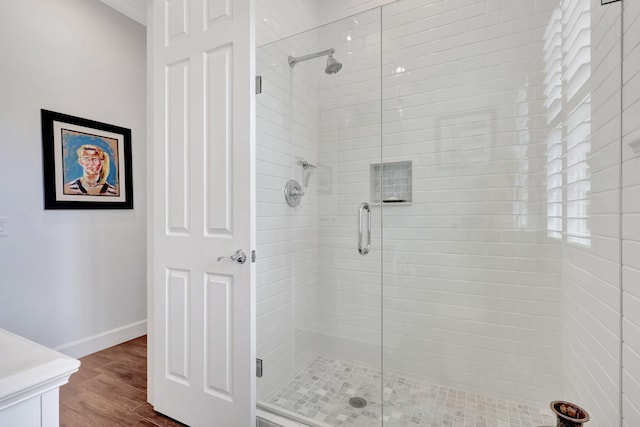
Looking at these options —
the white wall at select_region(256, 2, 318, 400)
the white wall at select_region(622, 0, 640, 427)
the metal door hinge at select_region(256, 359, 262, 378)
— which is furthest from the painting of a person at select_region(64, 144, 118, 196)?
the white wall at select_region(622, 0, 640, 427)

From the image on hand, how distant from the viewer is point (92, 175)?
8.49 ft

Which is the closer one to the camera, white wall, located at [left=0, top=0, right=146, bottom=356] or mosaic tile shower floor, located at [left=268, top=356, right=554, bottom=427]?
mosaic tile shower floor, located at [left=268, top=356, right=554, bottom=427]

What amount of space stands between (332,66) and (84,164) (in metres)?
2.11

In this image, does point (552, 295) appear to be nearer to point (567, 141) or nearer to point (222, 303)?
point (567, 141)

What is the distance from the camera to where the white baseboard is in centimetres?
245

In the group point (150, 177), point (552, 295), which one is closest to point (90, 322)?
point (150, 177)

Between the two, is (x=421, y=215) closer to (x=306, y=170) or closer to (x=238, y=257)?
(x=306, y=170)

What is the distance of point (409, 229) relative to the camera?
2.19m

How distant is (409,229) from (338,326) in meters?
0.85

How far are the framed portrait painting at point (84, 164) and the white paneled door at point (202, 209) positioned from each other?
110cm

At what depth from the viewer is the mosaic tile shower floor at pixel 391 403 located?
1722 mm

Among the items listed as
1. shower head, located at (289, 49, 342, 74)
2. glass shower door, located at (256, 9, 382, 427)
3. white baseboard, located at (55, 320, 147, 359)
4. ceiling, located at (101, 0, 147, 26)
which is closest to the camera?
glass shower door, located at (256, 9, 382, 427)

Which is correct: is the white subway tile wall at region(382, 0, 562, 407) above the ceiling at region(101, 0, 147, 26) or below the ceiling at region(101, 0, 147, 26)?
below

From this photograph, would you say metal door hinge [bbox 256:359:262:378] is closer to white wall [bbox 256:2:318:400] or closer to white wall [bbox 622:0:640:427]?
white wall [bbox 256:2:318:400]
